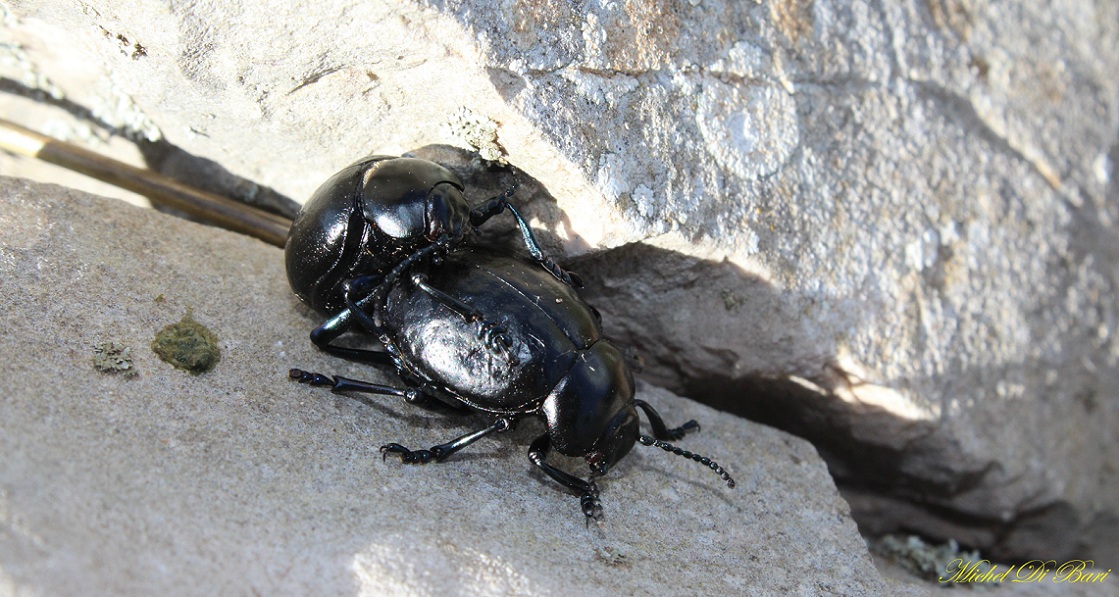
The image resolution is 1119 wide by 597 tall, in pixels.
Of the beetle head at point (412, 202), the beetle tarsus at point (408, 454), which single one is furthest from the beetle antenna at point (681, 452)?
the beetle head at point (412, 202)

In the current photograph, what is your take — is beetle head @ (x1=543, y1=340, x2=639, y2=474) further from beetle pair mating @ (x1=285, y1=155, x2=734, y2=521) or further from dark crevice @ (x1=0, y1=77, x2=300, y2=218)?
dark crevice @ (x1=0, y1=77, x2=300, y2=218)

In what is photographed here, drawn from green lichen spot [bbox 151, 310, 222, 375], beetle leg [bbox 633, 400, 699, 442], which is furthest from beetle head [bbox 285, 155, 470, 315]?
beetle leg [bbox 633, 400, 699, 442]

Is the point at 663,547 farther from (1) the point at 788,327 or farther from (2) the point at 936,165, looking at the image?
(2) the point at 936,165

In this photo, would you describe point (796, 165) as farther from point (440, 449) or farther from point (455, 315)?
point (440, 449)

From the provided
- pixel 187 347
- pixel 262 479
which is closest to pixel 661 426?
pixel 262 479

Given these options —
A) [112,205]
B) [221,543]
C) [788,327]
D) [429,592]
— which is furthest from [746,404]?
[112,205]

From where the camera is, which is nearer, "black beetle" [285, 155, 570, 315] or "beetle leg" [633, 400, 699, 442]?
"black beetle" [285, 155, 570, 315]

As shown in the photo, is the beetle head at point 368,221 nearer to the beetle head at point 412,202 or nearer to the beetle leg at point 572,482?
the beetle head at point 412,202
